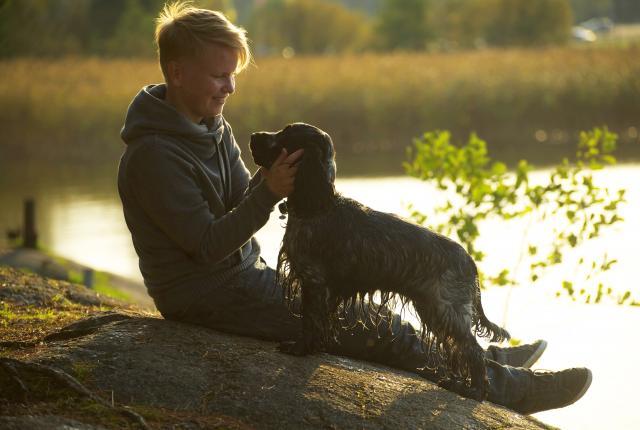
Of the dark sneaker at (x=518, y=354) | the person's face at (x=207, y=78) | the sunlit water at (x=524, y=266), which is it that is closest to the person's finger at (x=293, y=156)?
the person's face at (x=207, y=78)

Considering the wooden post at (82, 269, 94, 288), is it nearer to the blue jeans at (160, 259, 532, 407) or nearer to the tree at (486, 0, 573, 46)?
the blue jeans at (160, 259, 532, 407)

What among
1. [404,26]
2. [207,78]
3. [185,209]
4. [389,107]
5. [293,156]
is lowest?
[185,209]

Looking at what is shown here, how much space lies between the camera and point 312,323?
4.80 metres

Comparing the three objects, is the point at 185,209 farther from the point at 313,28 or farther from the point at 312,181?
the point at 313,28

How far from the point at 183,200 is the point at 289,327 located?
889mm

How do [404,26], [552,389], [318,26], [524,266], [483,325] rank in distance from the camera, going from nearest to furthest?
[483,325], [552,389], [524,266], [404,26], [318,26]

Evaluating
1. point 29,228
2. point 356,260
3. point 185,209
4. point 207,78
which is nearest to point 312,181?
point 356,260

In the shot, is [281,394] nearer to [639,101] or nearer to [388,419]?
[388,419]

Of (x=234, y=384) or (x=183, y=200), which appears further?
(x=183, y=200)

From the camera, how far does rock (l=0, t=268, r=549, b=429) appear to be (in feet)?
14.3

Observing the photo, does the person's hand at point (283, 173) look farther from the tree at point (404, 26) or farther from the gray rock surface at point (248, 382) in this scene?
the tree at point (404, 26)

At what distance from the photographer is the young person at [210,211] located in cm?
475

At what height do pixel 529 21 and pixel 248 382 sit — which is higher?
pixel 529 21

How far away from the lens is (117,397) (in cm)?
435
